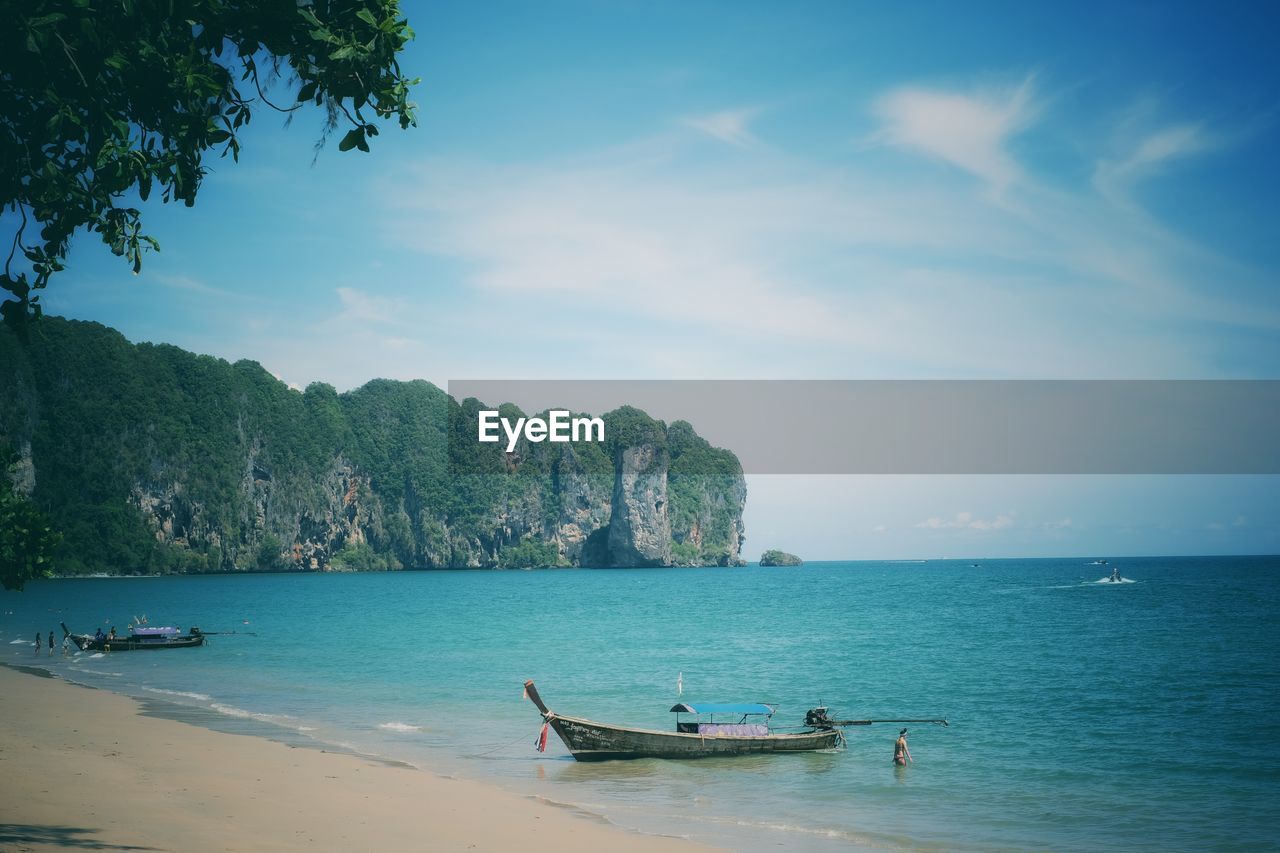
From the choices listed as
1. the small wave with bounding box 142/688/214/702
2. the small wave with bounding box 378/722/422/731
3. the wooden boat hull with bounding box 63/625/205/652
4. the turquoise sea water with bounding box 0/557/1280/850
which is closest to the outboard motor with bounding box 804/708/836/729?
the turquoise sea water with bounding box 0/557/1280/850

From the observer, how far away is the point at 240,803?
1756 cm

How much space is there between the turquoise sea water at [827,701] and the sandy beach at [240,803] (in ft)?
6.70

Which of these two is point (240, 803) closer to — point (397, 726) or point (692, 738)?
point (692, 738)

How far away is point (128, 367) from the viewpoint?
188500 mm

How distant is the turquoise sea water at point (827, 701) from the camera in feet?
66.1

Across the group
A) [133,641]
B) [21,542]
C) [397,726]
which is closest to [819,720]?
[397,726]

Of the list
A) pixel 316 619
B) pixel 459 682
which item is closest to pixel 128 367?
pixel 316 619

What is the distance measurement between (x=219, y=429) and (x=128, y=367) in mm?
20478

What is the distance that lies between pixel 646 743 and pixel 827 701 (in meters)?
13.6

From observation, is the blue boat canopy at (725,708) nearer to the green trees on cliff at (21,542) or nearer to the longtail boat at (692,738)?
the longtail boat at (692,738)

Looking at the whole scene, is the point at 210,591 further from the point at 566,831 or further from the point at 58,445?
the point at 566,831

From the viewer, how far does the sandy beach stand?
14.7 metres

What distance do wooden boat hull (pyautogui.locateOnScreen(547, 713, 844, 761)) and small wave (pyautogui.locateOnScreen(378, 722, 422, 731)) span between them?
701 cm

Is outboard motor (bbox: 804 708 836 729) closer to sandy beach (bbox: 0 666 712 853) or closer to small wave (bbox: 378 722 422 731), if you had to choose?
sandy beach (bbox: 0 666 712 853)
